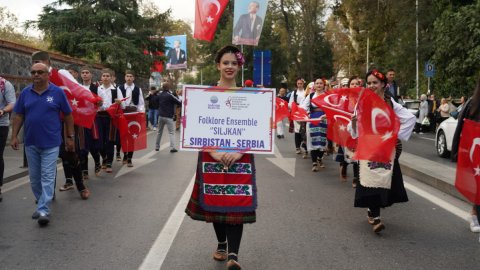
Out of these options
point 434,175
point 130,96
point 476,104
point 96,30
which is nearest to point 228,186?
point 476,104

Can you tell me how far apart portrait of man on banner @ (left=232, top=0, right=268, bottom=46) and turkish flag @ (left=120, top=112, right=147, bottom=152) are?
1183cm

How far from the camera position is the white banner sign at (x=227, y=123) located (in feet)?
14.4

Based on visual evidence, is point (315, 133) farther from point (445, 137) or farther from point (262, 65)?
point (262, 65)

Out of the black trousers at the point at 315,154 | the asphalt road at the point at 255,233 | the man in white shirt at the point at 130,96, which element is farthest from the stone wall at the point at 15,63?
the black trousers at the point at 315,154

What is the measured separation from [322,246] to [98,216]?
279 centimetres

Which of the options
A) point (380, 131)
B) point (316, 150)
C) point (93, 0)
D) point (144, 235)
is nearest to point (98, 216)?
point (144, 235)

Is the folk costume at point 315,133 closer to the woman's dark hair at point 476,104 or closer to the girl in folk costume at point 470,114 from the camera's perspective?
the girl in folk costume at point 470,114

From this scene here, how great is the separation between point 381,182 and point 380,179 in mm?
33

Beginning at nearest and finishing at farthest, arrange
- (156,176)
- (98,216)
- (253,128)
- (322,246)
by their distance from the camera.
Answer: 1. (253,128)
2. (322,246)
3. (98,216)
4. (156,176)

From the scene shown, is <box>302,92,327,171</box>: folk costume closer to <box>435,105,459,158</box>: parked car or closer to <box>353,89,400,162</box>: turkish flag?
<box>435,105,459,158</box>: parked car

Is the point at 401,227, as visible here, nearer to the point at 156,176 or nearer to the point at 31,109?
the point at 31,109

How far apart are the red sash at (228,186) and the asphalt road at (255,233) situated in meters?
0.57

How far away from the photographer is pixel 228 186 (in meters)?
4.38

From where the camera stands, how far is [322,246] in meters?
5.24
